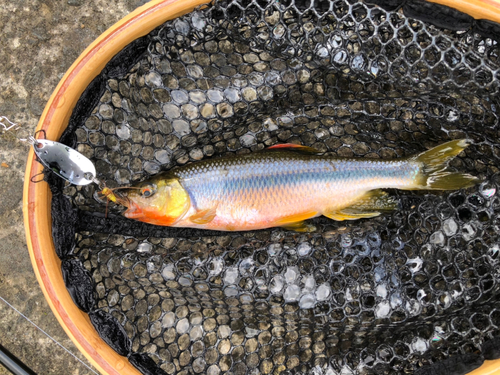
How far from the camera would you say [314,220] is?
96.3 inches

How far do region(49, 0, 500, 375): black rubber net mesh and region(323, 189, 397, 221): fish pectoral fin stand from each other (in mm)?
126

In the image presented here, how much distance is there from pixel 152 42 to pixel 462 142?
6.26ft

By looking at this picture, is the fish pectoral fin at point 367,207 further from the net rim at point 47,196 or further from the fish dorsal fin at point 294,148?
the net rim at point 47,196

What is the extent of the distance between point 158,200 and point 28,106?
1447 mm

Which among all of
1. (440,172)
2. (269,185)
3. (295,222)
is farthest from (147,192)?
(440,172)

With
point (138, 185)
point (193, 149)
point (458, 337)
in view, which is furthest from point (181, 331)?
point (458, 337)

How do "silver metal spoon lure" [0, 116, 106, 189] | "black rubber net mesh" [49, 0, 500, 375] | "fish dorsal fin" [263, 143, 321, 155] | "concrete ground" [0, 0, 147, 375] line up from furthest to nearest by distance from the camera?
"concrete ground" [0, 0, 147, 375]
"fish dorsal fin" [263, 143, 321, 155]
"black rubber net mesh" [49, 0, 500, 375]
"silver metal spoon lure" [0, 116, 106, 189]

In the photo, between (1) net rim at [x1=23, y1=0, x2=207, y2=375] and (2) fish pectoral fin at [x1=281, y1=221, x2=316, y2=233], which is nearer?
(1) net rim at [x1=23, y1=0, x2=207, y2=375]

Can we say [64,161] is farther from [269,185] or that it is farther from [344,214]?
[344,214]

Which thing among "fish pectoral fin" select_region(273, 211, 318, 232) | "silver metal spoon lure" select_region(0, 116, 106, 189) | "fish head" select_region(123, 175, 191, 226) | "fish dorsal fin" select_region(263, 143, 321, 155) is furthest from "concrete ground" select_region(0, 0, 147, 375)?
"fish pectoral fin" select_region(273, 211, 318, 232)

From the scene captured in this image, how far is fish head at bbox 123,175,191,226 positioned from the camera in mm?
2184

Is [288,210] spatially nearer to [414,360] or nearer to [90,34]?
[414,360]

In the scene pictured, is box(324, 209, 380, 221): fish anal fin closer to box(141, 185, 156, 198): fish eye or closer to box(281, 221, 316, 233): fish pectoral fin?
box(281, 221, 316, 233): fish pectoral fin

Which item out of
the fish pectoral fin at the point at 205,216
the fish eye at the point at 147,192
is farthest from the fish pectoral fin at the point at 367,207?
the fish eye at the point at 147,192
